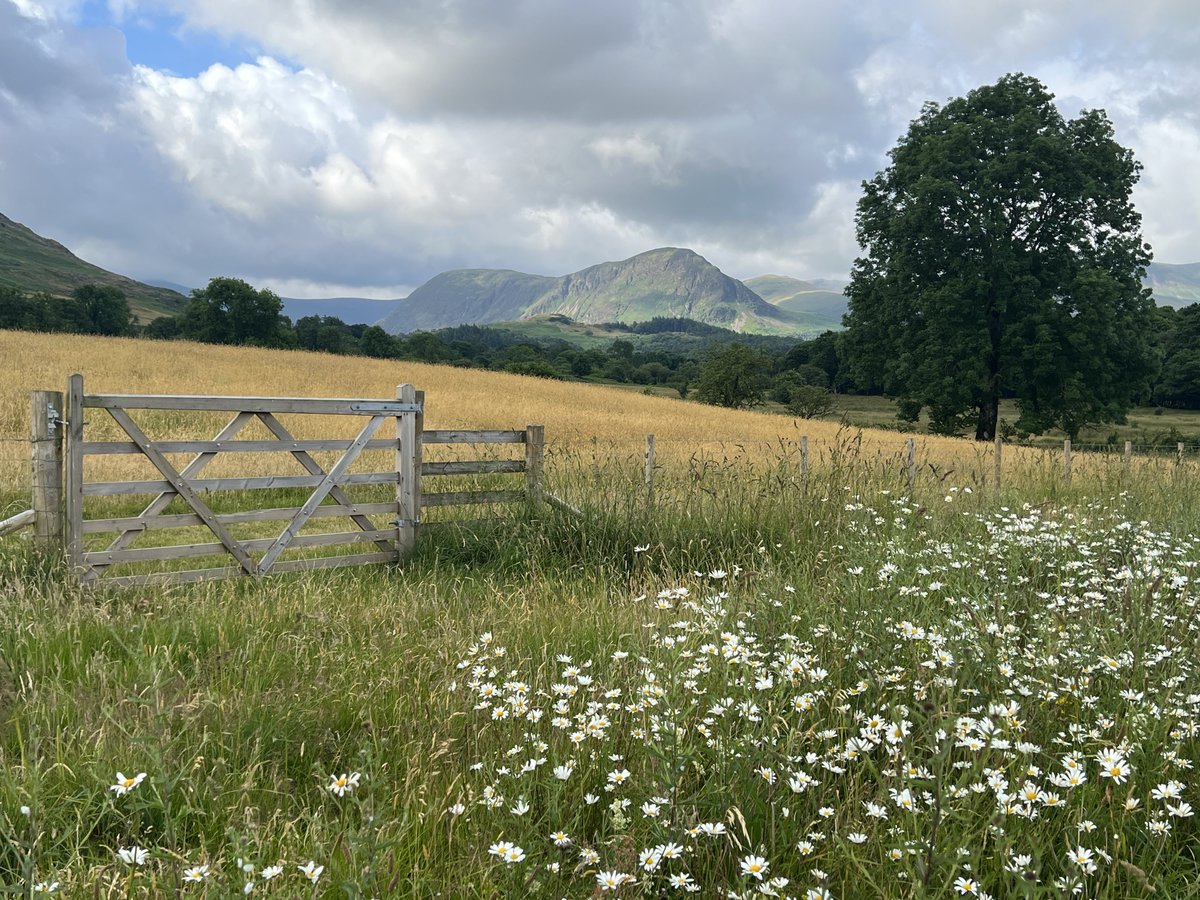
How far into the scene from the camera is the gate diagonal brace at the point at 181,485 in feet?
25.1

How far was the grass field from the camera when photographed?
2373 mm

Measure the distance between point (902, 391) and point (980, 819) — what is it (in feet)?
128

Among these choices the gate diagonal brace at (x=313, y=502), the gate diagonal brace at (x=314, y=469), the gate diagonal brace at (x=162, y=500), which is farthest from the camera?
the gate diagonal brace at (x=314, y=469)

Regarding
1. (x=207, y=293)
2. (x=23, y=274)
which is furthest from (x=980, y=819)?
(x=23, y=274)

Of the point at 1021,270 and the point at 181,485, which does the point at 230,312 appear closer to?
the point at 1021,270

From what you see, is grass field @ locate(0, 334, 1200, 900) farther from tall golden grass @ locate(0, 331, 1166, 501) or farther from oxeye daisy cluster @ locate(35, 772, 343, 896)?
tall golden grass @ locate(0, 331, 1166, 501)

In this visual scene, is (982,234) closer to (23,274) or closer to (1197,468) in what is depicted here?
(1197,468)

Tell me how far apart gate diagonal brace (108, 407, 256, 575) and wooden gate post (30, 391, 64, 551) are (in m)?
0.52

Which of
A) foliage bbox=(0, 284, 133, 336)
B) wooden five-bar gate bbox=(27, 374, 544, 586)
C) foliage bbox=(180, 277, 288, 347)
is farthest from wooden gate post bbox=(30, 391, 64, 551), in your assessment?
foliage bbox=(0, 284, 133, 336)

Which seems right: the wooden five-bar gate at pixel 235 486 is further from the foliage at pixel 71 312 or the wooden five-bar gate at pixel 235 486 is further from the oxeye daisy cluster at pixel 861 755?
the foliage at pixel 71 312

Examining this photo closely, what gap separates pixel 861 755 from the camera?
3.09 metres

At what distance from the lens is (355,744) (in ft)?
11.5

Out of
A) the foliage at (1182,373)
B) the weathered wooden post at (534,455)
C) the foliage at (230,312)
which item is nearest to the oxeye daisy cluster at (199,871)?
the weathered wooden post at (534,455)

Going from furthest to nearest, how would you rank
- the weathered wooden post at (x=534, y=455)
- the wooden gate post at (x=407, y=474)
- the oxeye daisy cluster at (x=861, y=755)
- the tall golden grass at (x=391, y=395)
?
the tall golden grass at (x=391, y=395) < the weathered wooden post at (x=534, y=455) < the wooden gate post at (x=407, y=474) < the oxeye daisy cluster at (x=861, y=755)
